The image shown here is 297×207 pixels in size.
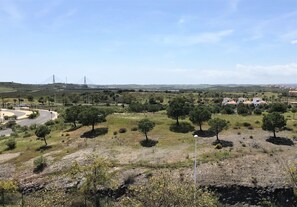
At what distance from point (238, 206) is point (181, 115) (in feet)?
100

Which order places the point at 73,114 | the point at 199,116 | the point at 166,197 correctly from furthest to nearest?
1. the point at 73,114
2. the point at 199,116
3. the point at 166,197

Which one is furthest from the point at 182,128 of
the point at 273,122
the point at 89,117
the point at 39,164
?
the point at 39,164

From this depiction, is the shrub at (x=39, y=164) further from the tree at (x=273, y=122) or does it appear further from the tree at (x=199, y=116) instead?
the tree at (x=273, y=122)

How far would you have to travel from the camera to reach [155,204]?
26.3 m

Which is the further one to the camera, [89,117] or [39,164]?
[89,117]

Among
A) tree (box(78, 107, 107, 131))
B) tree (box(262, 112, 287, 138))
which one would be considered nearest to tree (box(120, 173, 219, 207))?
tree (box(262, 112, 287, 138))

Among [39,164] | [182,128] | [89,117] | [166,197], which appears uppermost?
[89,117]

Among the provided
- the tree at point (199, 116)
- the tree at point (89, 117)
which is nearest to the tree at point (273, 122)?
the tree at point (199, 116)

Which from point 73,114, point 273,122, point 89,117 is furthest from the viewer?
point 73,114

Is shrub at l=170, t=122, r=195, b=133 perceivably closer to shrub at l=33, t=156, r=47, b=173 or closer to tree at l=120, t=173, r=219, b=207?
shrub at l=33, t=156, r=47, b=173

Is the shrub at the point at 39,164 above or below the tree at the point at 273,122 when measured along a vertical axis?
below

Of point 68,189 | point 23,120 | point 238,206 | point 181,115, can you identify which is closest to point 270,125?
point 181,115

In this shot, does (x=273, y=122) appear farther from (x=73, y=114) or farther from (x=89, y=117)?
(x=73, y=114)

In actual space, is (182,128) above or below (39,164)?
above
